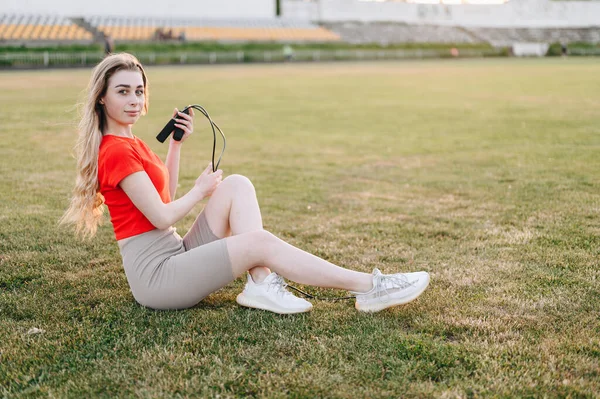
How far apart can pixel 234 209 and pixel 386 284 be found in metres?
0.92

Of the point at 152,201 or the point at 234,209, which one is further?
the point at 234,209

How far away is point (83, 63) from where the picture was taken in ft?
115

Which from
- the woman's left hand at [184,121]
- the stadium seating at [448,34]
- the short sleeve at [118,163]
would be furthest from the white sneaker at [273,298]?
the stadium seating at [448,34]

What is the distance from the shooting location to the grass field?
272cm

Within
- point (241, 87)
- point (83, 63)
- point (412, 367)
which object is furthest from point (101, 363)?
point (83, 63)

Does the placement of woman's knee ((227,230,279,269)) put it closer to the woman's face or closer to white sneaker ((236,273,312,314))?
white sneaker ((236,273,312,314))

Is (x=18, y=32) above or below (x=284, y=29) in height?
→ below

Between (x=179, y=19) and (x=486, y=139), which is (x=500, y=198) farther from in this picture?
(x=179, y=19)

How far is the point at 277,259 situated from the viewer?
3.28 metres

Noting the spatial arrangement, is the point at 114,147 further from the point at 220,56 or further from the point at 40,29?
the point at 40,29

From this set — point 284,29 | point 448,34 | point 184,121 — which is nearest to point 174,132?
point 184,121

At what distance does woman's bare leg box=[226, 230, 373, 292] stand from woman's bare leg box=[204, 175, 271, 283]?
0.59 feet

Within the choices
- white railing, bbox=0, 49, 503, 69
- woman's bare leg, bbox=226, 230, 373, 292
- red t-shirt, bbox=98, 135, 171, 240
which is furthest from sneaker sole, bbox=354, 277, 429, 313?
white railing, bbox=0, 49, 503, 69

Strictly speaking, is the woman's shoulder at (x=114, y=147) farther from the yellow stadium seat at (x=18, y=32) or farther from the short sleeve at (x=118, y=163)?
the yellow stadium seat at (x=18, y=32)
